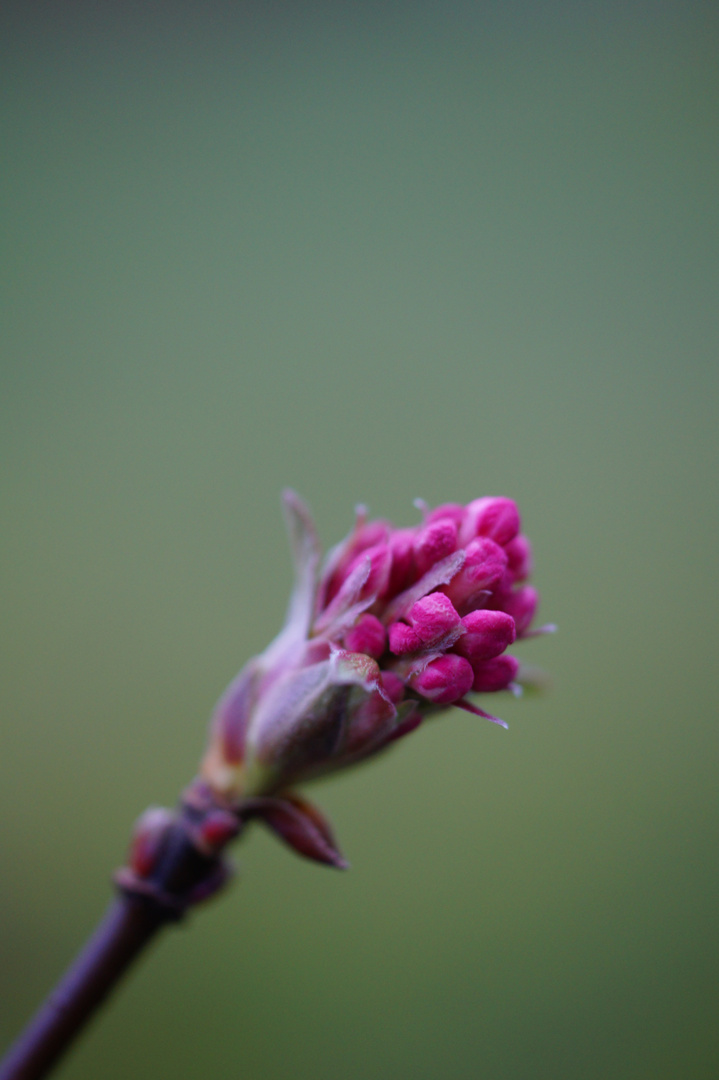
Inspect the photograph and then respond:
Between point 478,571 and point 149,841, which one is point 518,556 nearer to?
point 478,571

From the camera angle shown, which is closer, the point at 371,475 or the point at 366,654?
the point at 366,654

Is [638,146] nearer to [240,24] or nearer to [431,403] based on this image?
[431,403]

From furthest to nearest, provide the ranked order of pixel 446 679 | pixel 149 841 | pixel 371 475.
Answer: pixel 371 475 → pixel 149 841 → pixel 446 679

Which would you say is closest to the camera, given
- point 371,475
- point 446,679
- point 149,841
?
point 446,679

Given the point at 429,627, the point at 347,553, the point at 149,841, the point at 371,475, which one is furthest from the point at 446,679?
the point at 371,475

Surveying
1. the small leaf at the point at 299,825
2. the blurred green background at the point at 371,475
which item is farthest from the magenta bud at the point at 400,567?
the blurred green background at the point at 371,475

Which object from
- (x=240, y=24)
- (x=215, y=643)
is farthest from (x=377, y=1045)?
(x=240, y=24)

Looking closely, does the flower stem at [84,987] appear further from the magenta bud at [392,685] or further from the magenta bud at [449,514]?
the magenta bud at [449,514]
